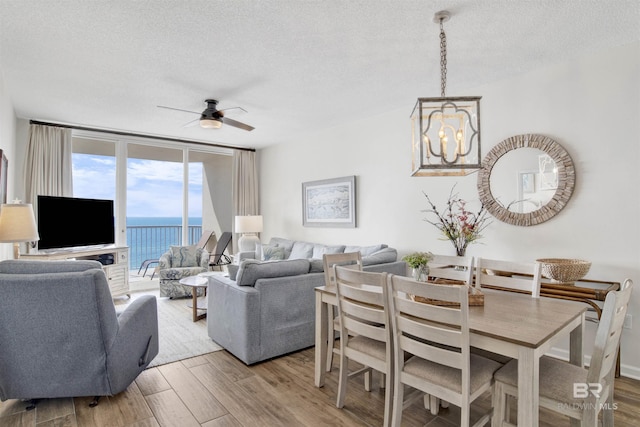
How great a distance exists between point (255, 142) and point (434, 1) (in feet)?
15.4

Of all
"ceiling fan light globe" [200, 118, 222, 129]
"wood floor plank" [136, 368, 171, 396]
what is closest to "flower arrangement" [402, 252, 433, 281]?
"wood floor plank" [136, 368, 171, 396]

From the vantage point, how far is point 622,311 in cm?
161

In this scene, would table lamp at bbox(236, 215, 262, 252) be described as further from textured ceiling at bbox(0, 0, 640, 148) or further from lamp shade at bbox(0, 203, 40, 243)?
lamp shade at bbox(0, 203, 40, 243)

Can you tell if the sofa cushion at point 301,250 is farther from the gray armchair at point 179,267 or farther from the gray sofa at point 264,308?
the gray sofa at point 264,308

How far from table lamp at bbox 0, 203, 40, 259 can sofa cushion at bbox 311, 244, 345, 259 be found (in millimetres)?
3202

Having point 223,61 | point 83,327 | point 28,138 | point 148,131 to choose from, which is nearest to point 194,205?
point 148,131

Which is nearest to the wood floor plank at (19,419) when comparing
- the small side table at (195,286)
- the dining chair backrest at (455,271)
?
the small side table at (195,286)

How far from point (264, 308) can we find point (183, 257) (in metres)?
3.09

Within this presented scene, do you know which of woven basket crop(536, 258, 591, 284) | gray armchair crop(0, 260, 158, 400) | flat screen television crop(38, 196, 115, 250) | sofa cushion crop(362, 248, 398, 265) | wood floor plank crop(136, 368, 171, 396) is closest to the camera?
gray armchair crop(0, 260, 158, 400)

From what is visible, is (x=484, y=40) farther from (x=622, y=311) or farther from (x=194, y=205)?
(x=194, y=205)

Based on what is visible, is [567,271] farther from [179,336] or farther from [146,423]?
[179,336]

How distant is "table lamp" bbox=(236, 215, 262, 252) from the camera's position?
5957mm

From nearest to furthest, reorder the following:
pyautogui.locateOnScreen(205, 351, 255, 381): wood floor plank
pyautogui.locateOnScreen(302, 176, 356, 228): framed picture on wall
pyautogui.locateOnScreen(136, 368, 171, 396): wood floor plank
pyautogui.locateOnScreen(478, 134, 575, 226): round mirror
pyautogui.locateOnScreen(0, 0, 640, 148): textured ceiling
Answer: pyautogui.locateOnScreen(0, 0, 640, 148): textured ceiling
pyautogui.locateOnScreen(136, 368, 171, 396): wood floor plank
pyautogui.locateOnScreen(205, 351, 255, 381): wood floor plank
pyautogui.locateOnScreen(478, 134, 575, 226): round mirror
pyautogui.locateOnScreen(302, 176, 356, 228): framed picture on wall

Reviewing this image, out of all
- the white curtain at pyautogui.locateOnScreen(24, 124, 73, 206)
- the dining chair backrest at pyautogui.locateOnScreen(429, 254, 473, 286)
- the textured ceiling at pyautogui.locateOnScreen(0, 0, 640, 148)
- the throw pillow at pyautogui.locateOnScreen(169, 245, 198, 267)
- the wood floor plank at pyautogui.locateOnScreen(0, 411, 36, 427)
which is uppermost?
the textured ceiling at pyautogui.locateOnScreen(0, 0, 640, 148)
